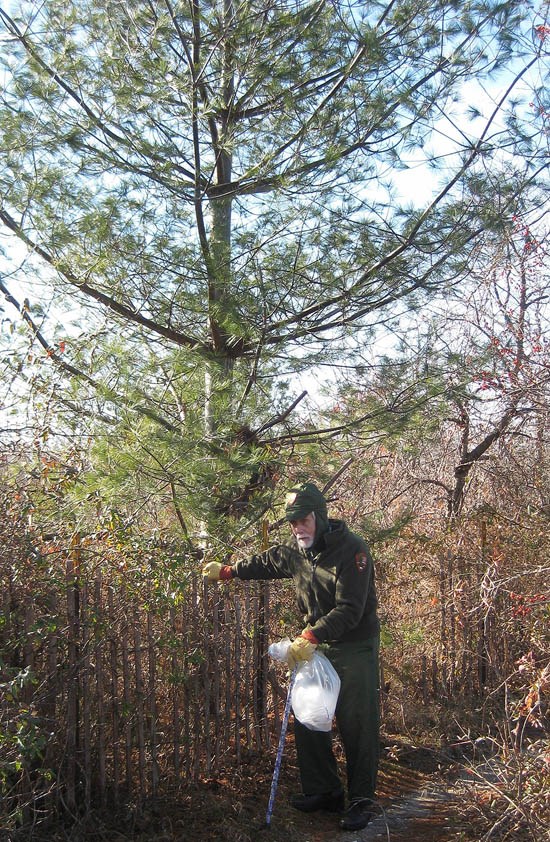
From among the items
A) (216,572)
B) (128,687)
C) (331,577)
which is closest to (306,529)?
(331,577)

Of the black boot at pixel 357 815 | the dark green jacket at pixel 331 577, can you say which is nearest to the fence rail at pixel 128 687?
the dark green jacket at pixel 331 577

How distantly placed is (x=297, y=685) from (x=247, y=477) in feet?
4.21

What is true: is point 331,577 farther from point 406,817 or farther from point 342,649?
point 406,817

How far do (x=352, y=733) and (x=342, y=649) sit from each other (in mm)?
467

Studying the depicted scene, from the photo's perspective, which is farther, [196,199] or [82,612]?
[196,199]

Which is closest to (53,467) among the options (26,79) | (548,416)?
(26,79)

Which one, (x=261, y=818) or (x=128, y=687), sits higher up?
(x=128, y=687)

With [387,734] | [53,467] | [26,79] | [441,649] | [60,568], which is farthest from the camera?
[441,649]

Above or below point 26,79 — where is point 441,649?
below

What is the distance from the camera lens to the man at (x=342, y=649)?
4.41 meters

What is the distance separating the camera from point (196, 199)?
501 centimetres

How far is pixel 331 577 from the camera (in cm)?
452

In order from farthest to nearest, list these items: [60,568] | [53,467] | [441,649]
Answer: [441,649]
[53,467]
[60,568]

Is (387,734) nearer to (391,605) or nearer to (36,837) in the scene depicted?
(391,605)
